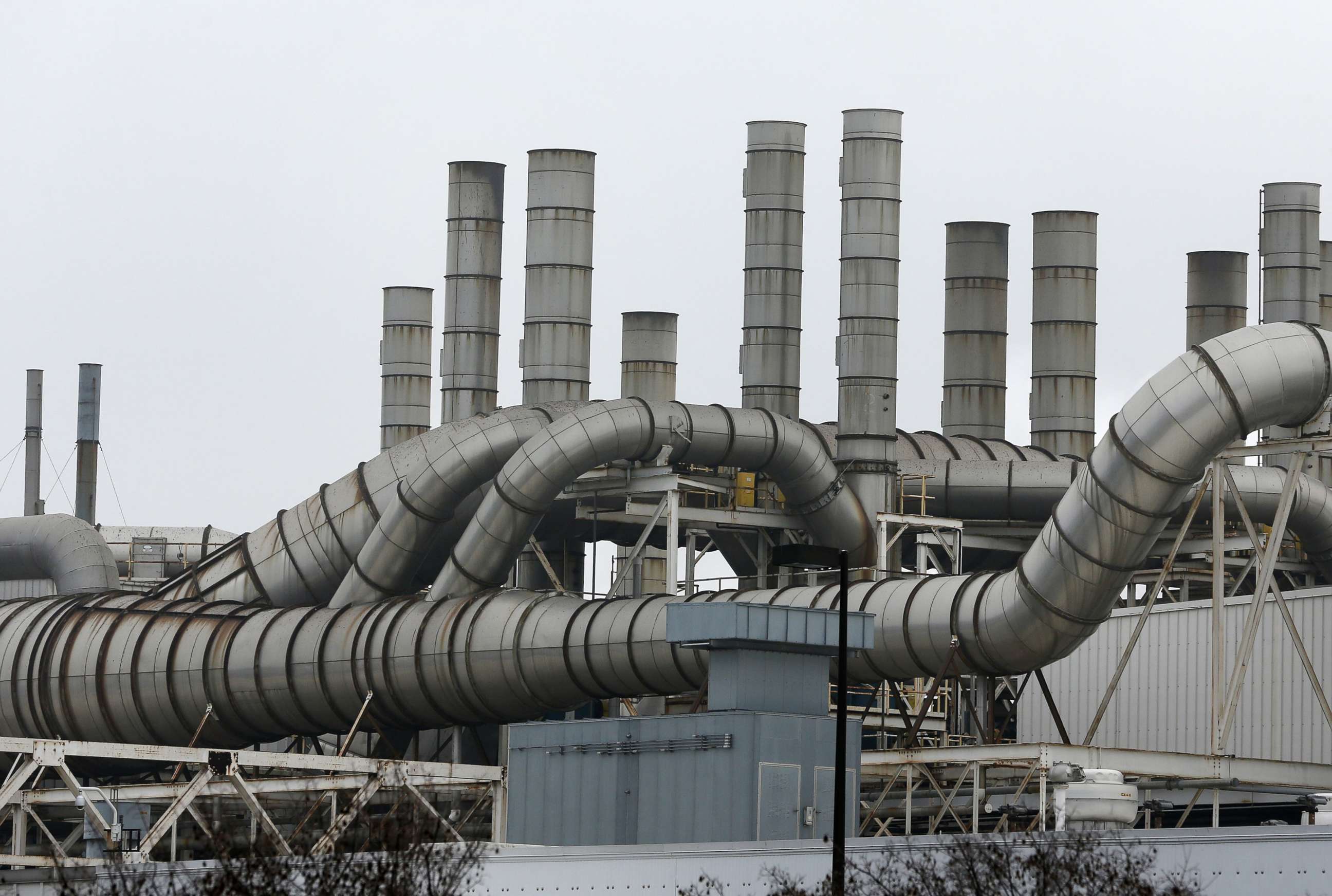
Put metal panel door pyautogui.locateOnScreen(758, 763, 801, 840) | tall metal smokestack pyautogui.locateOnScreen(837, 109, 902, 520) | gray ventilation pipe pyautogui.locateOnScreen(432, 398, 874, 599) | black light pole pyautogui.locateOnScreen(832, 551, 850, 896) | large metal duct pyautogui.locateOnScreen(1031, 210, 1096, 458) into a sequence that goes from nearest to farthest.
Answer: black light pole pyautogui.locateOnScreen(832, 551, 850, 896)
metal panel door pyautogui.locateOnScreen(758, 763, 801, 840)
gray ventilation pipe pyautogui.locateOnScreen(432, 398, 874, 599)
tall metal smokestack pyautogui.locateOnScreen(837, 109, 902, 520)
large metal duct pyautogui.locateOnScreen(1031, 210, 1096, 458)

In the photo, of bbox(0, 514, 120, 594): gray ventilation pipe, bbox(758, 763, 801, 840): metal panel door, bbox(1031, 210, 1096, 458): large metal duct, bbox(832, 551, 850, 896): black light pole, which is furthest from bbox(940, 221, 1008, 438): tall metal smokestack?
bbox(832, 551, 850, 896): black light pole

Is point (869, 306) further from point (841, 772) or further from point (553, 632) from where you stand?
point (841, 772)

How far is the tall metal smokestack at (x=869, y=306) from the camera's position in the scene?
53219 millimetres

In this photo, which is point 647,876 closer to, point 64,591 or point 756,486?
point 756,486

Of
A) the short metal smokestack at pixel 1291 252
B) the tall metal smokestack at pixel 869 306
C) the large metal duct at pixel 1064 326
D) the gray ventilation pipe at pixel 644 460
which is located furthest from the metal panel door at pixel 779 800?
the short metal smokestack at pixel 1291 252

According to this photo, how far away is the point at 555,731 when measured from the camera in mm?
39000

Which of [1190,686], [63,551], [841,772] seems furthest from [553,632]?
[63,551]

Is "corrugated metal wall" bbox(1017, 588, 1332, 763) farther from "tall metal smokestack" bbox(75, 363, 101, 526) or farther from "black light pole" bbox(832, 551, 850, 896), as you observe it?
"tall metal smokestack" bbox(75, 363, 101, 526)

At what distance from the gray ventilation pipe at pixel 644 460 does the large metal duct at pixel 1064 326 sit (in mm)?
12583

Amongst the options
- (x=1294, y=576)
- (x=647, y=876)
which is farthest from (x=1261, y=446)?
(x=1294, y=576)

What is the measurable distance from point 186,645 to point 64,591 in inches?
625

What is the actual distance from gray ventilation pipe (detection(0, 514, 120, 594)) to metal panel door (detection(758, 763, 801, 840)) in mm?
35393

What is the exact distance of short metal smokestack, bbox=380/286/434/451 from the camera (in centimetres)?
7012

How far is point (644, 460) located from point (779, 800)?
16.1m
